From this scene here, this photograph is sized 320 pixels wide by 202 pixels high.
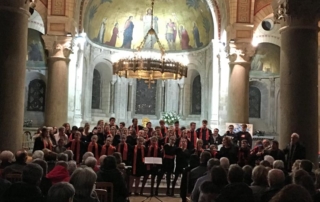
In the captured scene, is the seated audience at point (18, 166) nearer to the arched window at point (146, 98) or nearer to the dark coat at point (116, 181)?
the dark coat at point (116, 181)

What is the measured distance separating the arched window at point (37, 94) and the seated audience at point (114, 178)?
1691 cm

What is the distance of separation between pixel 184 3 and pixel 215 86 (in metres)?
5.05

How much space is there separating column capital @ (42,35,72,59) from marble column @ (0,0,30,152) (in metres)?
8.36

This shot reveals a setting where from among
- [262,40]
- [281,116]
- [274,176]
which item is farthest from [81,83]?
[274,176]

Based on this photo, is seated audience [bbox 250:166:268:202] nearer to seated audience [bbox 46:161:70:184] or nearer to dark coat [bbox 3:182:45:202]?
seated audience [bbox 46:161:70:184]

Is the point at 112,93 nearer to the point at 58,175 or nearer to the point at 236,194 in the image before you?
the point at 58,175

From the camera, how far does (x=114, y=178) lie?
21.7ft

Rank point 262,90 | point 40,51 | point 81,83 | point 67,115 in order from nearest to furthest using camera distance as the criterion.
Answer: point 67,115 → point 81,83 → point 40,51 → point 262,90

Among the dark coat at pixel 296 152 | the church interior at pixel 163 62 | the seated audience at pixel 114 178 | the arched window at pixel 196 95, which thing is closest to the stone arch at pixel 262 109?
the church interior at pixel 163 62

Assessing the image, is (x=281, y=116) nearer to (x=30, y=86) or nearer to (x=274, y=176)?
(x=274, y=176)

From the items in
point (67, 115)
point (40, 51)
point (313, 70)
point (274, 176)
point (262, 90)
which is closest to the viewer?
point (274, 176)

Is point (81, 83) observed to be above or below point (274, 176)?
above

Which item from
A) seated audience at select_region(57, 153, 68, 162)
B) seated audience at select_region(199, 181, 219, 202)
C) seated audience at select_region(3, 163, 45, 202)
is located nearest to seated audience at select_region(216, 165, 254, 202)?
seated audience at select_region(199, 181, 219, 202)

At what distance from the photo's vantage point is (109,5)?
76.0ft
